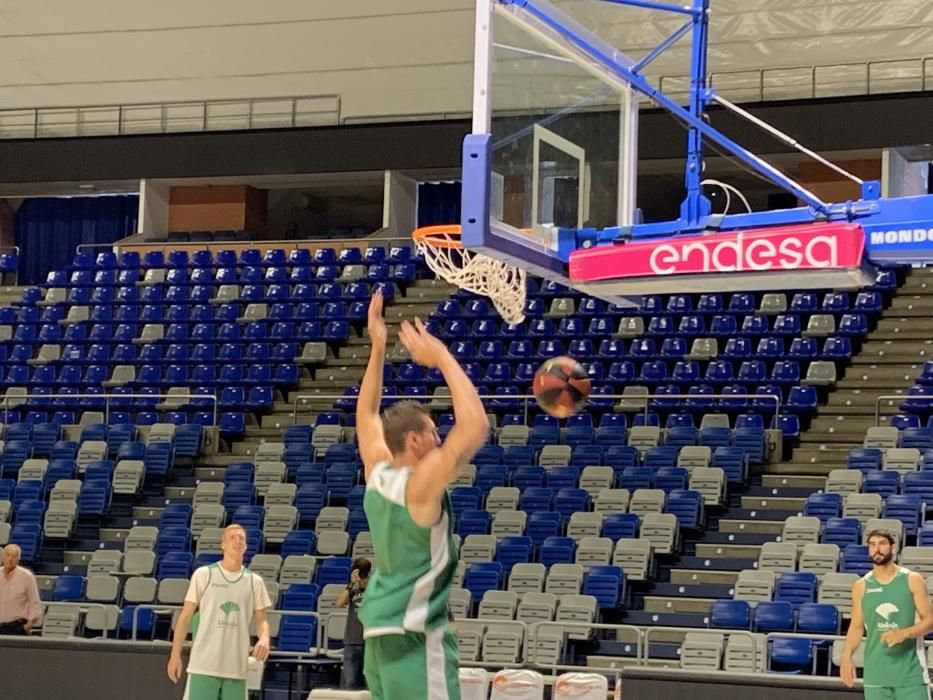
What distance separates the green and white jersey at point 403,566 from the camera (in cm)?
507

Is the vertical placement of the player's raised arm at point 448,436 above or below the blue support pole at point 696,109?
below

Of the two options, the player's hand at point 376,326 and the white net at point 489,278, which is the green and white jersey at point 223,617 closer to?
the white net at point 489,278

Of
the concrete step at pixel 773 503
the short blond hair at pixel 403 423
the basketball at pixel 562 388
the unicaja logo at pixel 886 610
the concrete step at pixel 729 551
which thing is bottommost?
the concrete step at pixel 729 551

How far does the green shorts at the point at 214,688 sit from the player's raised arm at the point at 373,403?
4811mm

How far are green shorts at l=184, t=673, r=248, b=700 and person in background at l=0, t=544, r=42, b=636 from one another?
575 cm

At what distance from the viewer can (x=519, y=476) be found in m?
17.7

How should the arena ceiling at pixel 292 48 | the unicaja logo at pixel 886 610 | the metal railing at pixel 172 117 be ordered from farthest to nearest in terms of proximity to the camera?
1. the metal railing at pixel 172 117
2. the arena ceiling at pixel 292 48
3. the unicaja logo at pixel 886 610

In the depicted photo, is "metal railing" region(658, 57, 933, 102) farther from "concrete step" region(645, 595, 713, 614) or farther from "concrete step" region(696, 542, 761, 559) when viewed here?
"concrete step" region(645, 595, 713, 614)

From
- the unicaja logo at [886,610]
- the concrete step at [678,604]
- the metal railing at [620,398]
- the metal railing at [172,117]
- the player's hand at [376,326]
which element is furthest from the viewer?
the metal railing at [172,117]

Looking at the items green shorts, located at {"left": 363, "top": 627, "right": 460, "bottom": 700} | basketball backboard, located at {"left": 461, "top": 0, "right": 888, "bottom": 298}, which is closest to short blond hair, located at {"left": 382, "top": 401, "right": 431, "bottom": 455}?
green shorts, located at {"left": 363, "top": 627, "right": 460, "bottom": 700}

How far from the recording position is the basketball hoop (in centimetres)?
1176

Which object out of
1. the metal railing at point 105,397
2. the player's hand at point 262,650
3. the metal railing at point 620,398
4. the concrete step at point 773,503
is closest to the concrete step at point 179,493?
the metal railing at point 105,397

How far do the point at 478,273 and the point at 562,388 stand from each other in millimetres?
5148

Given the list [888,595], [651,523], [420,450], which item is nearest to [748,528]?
[651,523]
